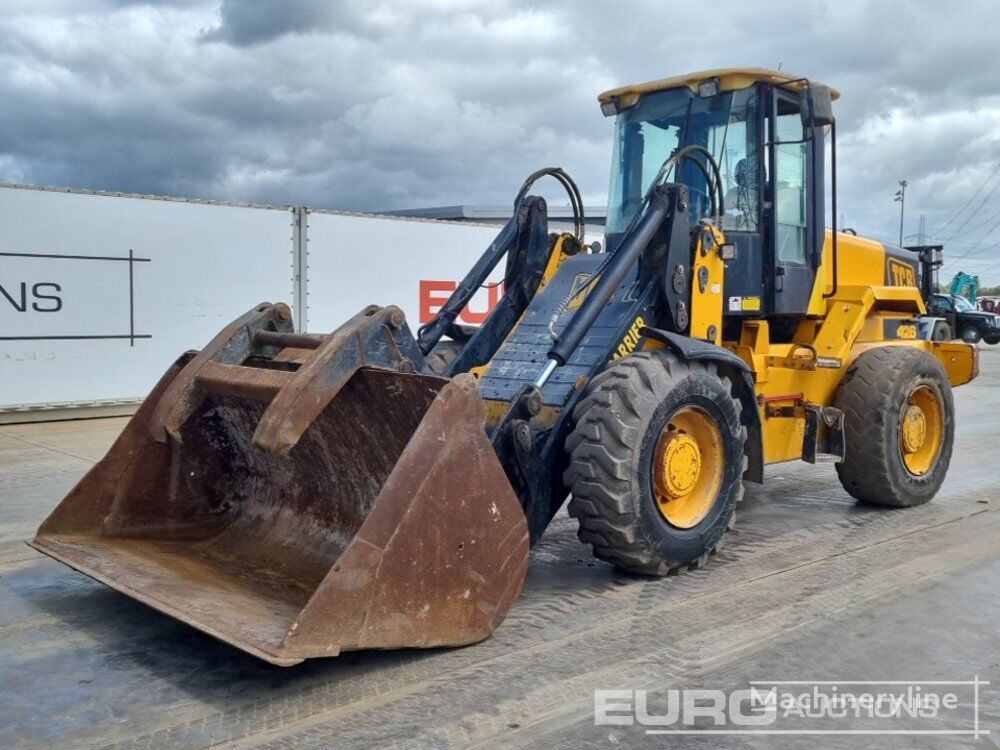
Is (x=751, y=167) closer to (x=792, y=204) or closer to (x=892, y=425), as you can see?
(x=792, y=204)

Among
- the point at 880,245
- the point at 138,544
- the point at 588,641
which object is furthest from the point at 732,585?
the point at 880,245

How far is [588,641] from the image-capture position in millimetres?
4145

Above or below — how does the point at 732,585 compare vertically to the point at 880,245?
below

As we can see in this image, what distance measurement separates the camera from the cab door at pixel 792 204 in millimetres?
6223

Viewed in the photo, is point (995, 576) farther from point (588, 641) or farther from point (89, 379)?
point (89, 379)

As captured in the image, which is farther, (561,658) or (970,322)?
(970,322)

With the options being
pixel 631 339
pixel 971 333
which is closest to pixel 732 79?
pixel 631 339

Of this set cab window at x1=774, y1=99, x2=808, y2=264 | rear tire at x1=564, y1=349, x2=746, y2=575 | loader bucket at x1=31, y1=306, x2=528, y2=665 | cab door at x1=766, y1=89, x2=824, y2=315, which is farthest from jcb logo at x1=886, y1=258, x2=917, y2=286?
loader bucket at x1=31, y1=306, x2=528, y2=665

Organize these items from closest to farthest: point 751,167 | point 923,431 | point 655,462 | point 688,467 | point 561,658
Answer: point 561,658 → point 655,462 → point 688,467 → point 751,167 → point 923,431

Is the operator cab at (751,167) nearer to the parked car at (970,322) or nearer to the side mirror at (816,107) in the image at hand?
the side mirror at (816,107)

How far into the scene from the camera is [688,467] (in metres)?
4.95

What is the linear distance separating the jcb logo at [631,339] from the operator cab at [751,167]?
3.63ft

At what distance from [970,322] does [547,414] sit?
28558mm

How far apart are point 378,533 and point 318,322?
32.2ft
